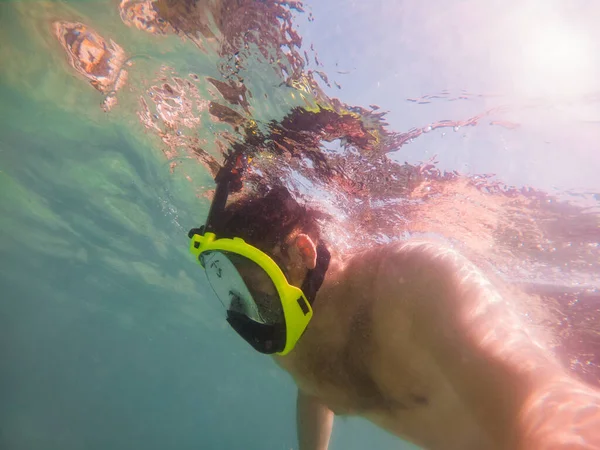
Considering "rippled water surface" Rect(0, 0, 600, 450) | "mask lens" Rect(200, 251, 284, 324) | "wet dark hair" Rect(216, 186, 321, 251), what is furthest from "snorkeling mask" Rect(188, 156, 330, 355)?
"rippled water surface" Rect(0, 0, 600, 450)

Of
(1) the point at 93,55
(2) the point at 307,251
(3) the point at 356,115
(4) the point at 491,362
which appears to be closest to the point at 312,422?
(2) the point at 307,251

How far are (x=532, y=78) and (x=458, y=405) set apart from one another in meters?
4.10

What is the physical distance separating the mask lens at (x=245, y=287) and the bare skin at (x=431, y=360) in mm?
268

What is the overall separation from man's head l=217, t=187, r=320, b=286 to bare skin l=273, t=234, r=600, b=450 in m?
0.02

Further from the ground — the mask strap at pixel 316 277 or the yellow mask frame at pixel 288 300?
the mask strap at pixel 316 277

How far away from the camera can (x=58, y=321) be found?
191 feet

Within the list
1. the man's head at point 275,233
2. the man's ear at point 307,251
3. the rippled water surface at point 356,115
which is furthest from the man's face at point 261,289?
the rippled water surface at point 356,115

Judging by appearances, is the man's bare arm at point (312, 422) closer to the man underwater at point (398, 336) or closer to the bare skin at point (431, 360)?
the man underwater at point (398, 336)

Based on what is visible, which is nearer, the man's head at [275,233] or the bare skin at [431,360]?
the bare skin at [431,360]

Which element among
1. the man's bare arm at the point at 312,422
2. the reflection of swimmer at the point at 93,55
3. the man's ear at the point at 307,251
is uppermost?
the reflection of swimmer at the point at 93,55

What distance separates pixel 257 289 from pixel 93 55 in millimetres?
7264

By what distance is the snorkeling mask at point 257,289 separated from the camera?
2906 mm

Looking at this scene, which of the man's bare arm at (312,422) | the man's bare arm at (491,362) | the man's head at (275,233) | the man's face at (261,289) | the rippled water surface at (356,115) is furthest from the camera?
the rippled water surface at (356,115)

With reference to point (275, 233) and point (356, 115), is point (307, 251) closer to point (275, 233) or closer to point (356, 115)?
point (275, 233)
